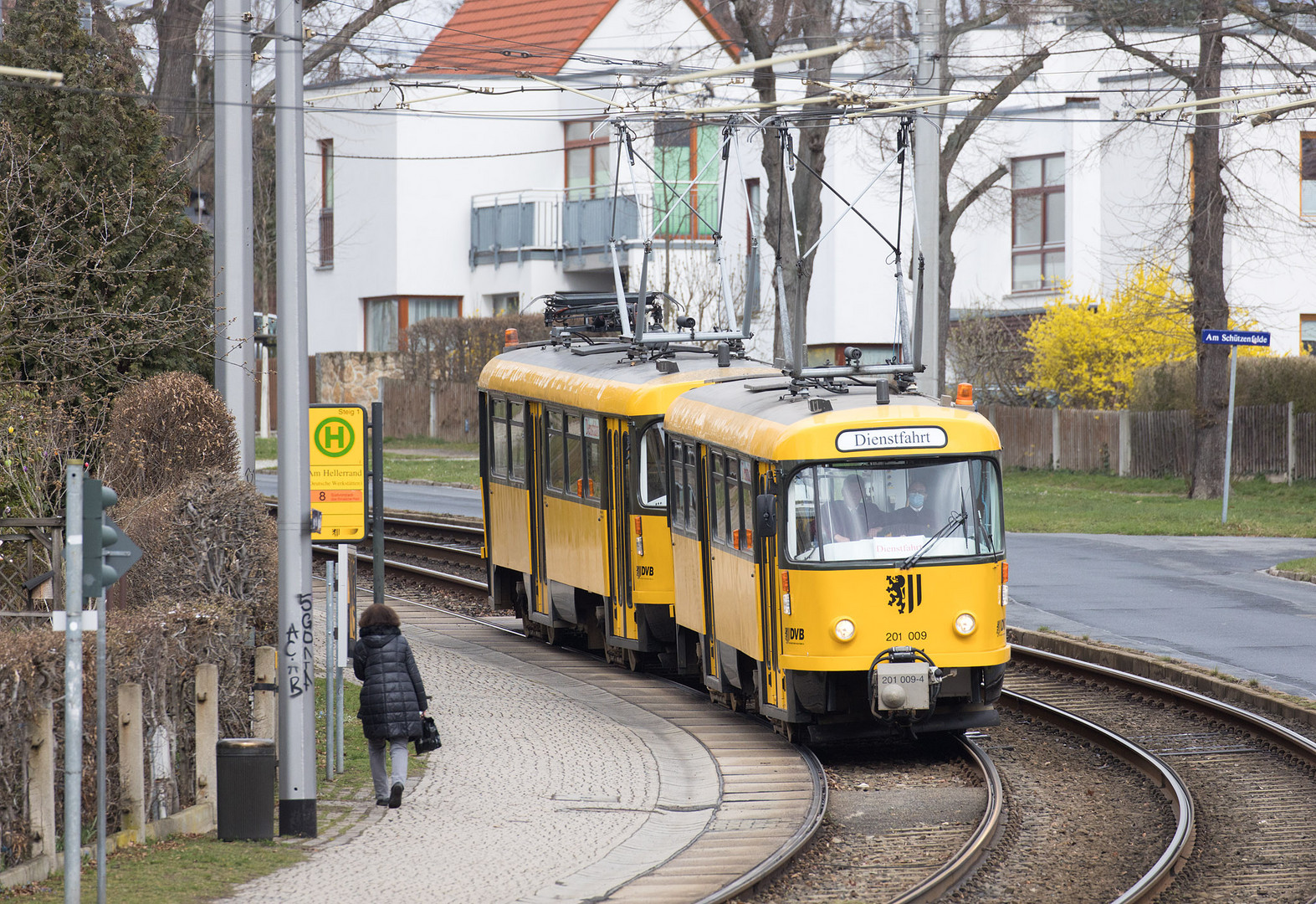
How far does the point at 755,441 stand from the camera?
1398 cm

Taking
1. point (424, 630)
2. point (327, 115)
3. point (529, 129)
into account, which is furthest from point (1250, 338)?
point (327, 115)

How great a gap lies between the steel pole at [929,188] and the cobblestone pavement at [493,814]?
7.45 metres

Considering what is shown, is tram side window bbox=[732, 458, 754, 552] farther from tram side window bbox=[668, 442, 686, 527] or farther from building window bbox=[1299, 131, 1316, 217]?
building window bbox=[1299, 131, 1316, 217]

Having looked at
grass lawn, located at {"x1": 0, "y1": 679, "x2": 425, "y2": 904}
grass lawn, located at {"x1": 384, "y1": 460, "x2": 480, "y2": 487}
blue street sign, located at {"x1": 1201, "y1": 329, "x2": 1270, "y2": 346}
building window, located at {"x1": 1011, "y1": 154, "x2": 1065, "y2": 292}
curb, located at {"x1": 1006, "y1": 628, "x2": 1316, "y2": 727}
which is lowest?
grass lawn, located at {"x1": 384, "y1": 460, "x2": 480, "y2": 487}

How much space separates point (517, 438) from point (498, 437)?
0.78 m

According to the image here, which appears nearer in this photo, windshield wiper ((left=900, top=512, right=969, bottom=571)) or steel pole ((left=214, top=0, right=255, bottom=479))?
windshield wiper ((left=900, top=512, right=969, bottom=571))

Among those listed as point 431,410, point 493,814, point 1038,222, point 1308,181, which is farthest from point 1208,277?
point 493,814

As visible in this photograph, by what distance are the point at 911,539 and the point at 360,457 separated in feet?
12.9

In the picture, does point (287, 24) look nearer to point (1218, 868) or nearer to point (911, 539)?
point (911, 539)

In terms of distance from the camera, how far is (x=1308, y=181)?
44.3 m

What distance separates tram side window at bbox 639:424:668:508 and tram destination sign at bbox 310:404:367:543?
4.51 metres

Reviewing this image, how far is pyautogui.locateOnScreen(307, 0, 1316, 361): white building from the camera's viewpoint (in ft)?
147

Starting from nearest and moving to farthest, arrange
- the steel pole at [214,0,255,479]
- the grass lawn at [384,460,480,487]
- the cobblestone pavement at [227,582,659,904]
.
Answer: the cobblestone pavement at [227,582,659,904] → the steel pole at [214,0,255,479] → the grass lawn at [384,460,480,487]

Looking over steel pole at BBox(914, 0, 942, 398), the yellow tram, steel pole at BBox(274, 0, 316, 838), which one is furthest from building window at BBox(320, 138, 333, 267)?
steel pole at BBox(274, 0, 316, 838)
